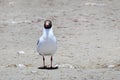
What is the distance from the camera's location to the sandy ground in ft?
28.0

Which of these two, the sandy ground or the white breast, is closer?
the sandy ground

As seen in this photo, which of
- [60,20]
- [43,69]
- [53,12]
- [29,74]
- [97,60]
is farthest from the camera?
[53,12]

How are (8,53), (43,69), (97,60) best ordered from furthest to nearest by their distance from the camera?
(8,53)
(97,60)
(43,69)

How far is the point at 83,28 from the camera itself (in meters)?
14.9

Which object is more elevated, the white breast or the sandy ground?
the white breast

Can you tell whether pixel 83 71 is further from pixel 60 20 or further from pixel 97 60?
pixel 60 20

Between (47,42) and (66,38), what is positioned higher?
(47,42)

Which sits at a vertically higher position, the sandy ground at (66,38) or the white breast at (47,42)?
the white breast at (47,42)

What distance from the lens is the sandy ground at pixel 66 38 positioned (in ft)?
28.0

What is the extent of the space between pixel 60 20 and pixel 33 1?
3.58 meters

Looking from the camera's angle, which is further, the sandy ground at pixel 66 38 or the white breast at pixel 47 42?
the white breast at pixel 47 42

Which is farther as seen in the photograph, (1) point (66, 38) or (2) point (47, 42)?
(1) point (66, 38)

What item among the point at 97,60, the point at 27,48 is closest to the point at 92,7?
the point at 27,48

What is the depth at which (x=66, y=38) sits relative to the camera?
13.7 m
